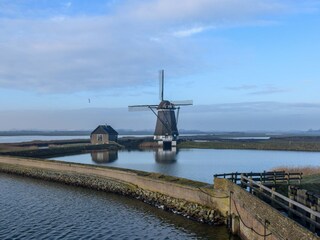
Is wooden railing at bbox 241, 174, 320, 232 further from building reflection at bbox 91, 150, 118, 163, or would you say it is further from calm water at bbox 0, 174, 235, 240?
building reflection at bbox 91, 150, 118, 163

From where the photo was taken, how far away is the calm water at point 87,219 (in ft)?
68.4

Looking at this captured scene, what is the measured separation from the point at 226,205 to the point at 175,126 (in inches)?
2941

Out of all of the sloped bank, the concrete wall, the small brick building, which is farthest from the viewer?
the small brick building

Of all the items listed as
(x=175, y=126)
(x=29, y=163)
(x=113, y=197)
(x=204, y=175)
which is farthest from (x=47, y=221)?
(x=175, y=126)

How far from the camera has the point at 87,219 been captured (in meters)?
24.1

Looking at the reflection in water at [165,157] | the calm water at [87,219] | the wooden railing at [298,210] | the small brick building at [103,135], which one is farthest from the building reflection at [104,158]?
the wooden railing at [298,210]

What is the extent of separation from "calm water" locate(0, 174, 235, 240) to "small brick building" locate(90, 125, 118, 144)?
201 ft

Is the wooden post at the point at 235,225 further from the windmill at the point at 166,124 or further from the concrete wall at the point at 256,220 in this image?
the windmill at the point at 166,124

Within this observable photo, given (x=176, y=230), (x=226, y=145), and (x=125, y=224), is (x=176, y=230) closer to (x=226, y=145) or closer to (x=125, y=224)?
(x=125, y=224)

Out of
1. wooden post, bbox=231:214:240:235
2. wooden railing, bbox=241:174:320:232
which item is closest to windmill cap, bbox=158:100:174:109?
wooden railing, bbox=241:174:320:232

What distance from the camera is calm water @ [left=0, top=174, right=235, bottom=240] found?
20.8 metres

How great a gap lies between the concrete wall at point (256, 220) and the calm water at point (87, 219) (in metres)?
1.43

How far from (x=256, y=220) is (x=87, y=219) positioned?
12.1 m

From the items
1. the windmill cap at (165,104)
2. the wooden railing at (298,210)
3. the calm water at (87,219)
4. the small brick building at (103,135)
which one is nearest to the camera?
the wooden railing at (298,210)
